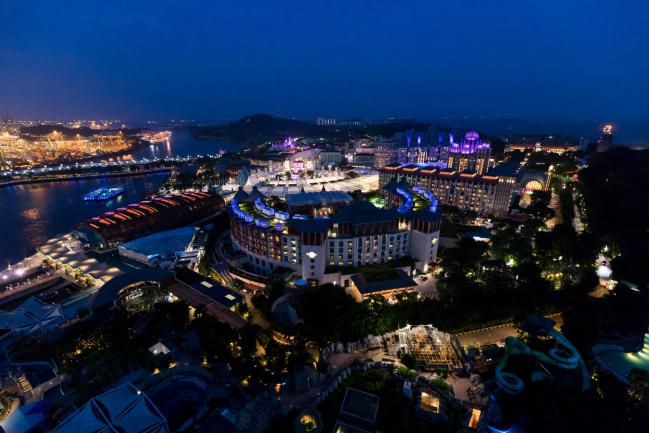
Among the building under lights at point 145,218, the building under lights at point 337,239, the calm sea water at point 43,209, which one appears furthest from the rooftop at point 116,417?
the calm sea water at point 43,209

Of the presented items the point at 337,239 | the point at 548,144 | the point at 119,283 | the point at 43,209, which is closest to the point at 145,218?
the point at 119,283

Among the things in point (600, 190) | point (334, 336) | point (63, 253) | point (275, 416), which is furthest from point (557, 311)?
point (63, 253)

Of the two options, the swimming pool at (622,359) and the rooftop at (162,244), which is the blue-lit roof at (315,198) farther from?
the swimming pool at (622,359)

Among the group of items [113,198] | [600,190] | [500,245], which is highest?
[600,190]

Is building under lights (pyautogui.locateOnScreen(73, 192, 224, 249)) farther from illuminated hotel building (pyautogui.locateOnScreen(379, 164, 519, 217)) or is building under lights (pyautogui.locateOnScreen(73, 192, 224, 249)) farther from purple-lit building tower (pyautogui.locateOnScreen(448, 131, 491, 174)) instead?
purple-lit building tower (pyautogui.locateOnScreen(448, 131, 491, 174))

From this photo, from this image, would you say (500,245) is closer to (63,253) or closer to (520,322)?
(520,322)

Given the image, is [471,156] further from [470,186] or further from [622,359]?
[622,359]

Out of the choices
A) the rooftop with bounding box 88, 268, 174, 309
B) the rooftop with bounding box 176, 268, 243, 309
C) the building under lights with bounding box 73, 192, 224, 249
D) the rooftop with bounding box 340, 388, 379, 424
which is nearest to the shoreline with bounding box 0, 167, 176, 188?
the building under lights with bounding box 73, 192, 224, 249
